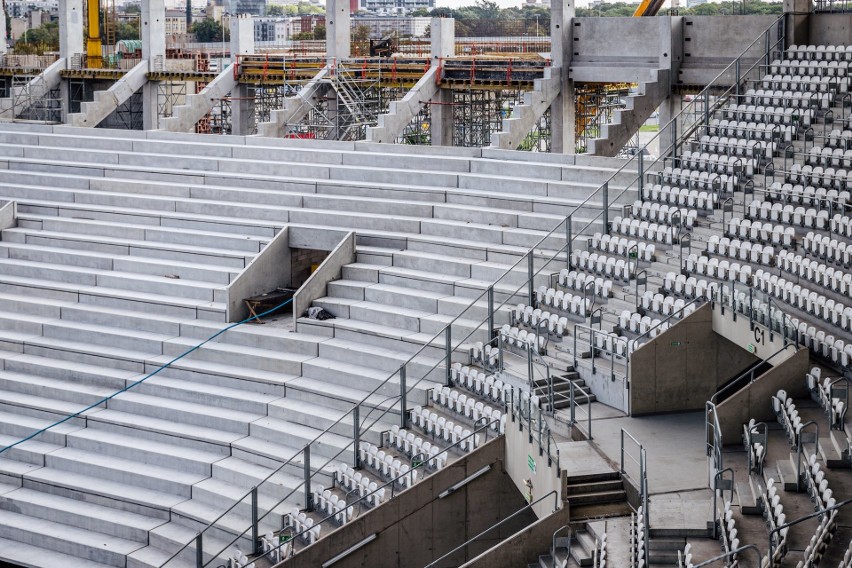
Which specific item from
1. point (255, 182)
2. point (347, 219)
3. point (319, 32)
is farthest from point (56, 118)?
point (319, 32)

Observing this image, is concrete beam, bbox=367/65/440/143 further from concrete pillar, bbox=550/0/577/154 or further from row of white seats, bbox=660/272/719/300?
row of white seats, bbox=660/272/719/300

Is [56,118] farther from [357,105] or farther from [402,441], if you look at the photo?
[402,441]

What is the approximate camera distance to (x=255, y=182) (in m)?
20.5

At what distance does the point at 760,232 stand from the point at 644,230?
1.58 m

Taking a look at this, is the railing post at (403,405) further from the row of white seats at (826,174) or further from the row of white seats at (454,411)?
the row of white seats at (826,174)

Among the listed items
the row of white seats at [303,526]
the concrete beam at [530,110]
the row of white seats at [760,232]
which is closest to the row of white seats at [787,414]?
the row of white seats at [760,232]

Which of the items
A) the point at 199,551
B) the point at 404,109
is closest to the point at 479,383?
the point at 199,551

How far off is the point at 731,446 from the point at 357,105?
47.5ft

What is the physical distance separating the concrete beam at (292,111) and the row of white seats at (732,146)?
29.0 feet

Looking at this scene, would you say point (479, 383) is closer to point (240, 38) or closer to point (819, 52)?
point (819, 52)

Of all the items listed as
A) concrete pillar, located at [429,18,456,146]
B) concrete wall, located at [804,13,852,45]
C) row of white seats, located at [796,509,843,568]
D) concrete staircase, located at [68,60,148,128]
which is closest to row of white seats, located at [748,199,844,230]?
concrete wall, located at [804,13,852,45]

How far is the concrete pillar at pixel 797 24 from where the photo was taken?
19219 millimetres

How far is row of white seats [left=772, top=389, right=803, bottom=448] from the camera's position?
1174cm

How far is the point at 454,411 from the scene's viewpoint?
47.5ft
